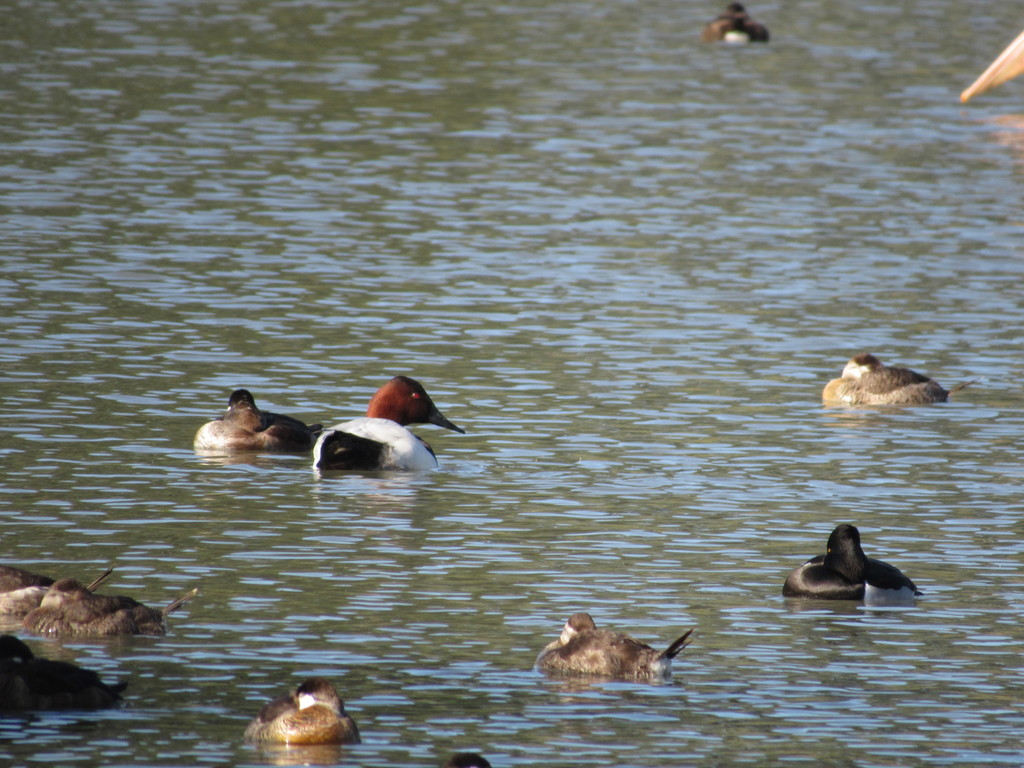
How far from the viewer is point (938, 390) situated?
71.8 ft

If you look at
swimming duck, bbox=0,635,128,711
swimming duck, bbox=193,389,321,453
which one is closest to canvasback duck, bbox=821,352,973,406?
swimming duck, bbox=193,389,321,453

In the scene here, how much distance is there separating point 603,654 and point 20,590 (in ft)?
12.4

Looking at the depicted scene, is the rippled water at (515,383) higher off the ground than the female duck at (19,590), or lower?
lower

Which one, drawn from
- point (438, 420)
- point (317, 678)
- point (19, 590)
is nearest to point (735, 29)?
point (438, 420)

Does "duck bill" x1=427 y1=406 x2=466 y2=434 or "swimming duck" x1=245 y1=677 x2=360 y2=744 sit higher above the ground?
"swimming duck" x1=245 y1=677 x2=360 y2=744

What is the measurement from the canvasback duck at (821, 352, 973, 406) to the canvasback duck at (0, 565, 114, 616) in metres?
10.3

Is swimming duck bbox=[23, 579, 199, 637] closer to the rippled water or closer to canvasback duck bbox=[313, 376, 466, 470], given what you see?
the rippled water

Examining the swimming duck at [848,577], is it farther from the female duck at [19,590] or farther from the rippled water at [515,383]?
the female duck at [19,590]

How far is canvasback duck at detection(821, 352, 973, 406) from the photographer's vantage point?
21625 millimetres

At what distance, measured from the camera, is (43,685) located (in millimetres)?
11391

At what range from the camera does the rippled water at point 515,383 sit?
12227 millimetres

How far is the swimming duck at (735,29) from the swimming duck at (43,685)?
148 ft

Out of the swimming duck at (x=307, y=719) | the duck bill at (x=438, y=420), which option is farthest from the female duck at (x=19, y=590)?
the duck bill at (x=438, y=420)

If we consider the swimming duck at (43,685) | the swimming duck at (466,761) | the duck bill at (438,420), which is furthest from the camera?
the duck bill at (438,420)
